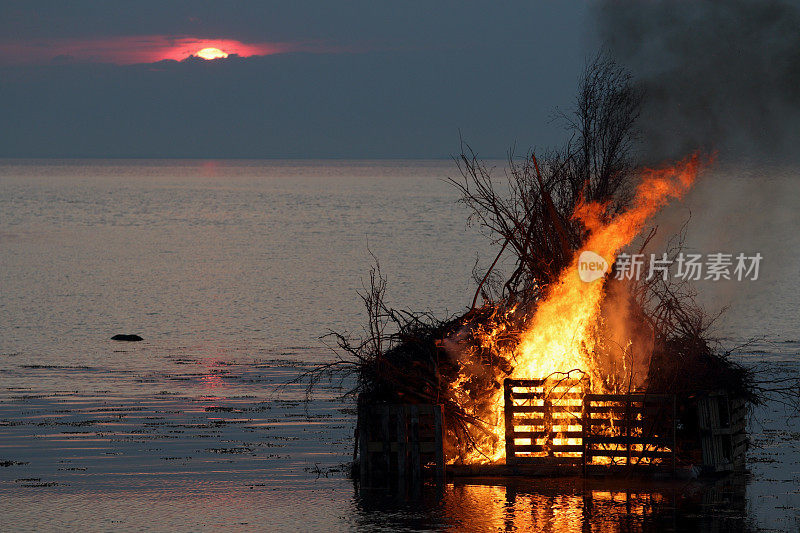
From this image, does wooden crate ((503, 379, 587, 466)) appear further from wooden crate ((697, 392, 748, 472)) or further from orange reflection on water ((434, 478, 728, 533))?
wooden crate ((697, 392, 748, 472))

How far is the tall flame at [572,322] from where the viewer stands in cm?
2691

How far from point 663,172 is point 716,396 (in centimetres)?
576

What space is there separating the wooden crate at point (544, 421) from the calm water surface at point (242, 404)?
822 millimetres

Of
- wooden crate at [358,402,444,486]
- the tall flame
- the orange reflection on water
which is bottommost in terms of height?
the orange reflection on water

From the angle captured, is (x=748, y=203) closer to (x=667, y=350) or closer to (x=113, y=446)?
(x=667, y=350)

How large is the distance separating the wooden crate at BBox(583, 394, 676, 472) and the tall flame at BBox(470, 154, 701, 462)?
1.28m

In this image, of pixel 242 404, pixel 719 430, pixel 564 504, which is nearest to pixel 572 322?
pixel 719 430

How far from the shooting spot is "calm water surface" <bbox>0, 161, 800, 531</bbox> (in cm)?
2244

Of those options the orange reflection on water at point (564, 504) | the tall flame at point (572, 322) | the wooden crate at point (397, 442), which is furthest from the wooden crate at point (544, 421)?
the wooden crate at point (397, 442)

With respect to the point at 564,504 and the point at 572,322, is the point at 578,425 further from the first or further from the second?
the point at 564,504

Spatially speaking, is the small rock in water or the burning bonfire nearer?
the burning bonfire

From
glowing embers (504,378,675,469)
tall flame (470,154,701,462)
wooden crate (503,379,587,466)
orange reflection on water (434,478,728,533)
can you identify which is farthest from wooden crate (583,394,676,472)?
tall flame (470,154,701,462)

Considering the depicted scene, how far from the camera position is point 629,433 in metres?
25.0

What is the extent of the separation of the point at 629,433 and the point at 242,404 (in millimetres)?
16751
